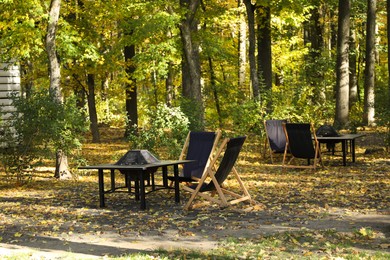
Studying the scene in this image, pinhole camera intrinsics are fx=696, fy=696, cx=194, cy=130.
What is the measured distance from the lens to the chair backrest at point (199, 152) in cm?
1126

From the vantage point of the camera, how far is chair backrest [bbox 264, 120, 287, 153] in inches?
645

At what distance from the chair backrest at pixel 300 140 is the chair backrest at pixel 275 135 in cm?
134

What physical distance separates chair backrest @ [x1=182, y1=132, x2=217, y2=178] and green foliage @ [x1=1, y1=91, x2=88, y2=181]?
138 inches

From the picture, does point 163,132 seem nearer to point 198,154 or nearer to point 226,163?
point 198,154

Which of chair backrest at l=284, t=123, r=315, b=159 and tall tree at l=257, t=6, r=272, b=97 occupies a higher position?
tall tree at l=257, t=6, r=272, b=97

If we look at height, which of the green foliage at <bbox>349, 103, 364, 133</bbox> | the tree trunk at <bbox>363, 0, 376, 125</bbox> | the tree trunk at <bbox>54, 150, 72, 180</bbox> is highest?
the tree trunk at <bbox>363, 0, 376, 125</bbox>

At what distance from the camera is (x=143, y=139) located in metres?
15.3

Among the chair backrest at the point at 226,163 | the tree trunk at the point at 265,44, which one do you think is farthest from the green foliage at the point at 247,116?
the chair backrest at the point at 226,163

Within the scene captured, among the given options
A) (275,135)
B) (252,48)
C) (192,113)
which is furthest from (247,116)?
(252,48)

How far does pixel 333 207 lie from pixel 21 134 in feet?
22.6

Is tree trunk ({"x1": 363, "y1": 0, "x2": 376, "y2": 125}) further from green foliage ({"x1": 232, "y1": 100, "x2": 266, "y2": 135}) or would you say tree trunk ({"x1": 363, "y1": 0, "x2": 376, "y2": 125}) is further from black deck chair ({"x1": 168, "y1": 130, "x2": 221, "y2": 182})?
black deck chair ({"x1": 168, "y1": 130, "x2": 221, "y2": 182})

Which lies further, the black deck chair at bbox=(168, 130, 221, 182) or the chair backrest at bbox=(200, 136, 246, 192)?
the black deck chair at bbox=(168, 130, 221, 182)

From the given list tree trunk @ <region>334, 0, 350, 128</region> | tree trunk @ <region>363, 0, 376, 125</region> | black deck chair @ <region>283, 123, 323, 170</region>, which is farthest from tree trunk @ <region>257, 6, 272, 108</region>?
black deck chair @ <region>283, 123, 323, 170</region>

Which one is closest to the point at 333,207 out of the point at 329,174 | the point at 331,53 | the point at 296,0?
the point at 329,174
